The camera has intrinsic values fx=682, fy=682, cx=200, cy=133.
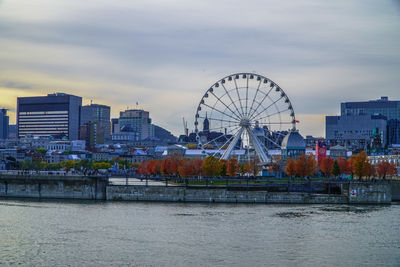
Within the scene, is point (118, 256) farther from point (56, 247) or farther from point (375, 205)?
point (375, 205)

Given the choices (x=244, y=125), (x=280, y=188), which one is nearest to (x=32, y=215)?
(x=280, y=188)

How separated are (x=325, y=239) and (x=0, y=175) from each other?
5432cm

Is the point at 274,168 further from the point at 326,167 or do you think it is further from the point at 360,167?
the point at 360,167

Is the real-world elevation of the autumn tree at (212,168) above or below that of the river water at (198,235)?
above

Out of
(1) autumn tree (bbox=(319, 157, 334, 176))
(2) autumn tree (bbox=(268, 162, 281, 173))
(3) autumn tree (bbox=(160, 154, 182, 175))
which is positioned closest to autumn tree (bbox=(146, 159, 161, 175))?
(3) autumn tree (bbox=(160, 154, 182, 175))

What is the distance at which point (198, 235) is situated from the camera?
2320 inches

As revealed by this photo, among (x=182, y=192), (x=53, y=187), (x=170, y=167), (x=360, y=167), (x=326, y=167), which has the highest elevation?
(x=326, y=167)

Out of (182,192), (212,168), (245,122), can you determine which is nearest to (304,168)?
(245,122)

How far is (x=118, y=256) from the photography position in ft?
165

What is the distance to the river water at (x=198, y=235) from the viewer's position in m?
49.4

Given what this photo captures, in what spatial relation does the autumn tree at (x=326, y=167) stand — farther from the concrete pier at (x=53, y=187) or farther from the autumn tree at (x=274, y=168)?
the concrete pier at (x=53, y=187)

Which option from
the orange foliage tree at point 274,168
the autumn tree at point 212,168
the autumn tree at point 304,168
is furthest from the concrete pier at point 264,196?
the orange foliage tree at point 274,168

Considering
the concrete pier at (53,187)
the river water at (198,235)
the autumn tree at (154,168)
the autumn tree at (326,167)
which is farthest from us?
the autumn tree at (154,168)

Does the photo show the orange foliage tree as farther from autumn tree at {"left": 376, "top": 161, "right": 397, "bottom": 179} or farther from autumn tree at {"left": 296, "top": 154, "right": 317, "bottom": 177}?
autumn tree at {"left": 376, "top": 161, "right": 397, "bottom": 179}
